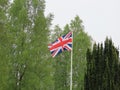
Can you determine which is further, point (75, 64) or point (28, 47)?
point (75, 64)

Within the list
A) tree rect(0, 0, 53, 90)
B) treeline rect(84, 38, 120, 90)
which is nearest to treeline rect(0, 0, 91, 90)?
tree rect(0, 0, 53, 90)

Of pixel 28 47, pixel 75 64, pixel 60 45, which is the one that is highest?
pixel 28 47

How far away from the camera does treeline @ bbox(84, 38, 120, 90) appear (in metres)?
22.0

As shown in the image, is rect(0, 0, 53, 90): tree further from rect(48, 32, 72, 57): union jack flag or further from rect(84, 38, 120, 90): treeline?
rect(84, 38, 120, 90): treeline

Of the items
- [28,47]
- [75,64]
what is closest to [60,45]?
[28,47]

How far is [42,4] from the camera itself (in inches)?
1190

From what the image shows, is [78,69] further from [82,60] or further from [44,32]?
[44,32]

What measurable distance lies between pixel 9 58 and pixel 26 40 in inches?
88.8

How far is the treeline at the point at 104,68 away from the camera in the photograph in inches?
867

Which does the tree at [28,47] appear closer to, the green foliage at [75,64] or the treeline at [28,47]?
the treeline at [28,47]

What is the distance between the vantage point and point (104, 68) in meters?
22.3

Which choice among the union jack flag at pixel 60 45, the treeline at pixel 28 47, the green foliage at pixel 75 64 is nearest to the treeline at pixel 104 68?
the union jack flag at pixel 60 45

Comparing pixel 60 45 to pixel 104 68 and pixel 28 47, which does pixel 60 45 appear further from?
pixel 28 47

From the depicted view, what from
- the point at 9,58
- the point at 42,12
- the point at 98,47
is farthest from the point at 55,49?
the point at 42,12
